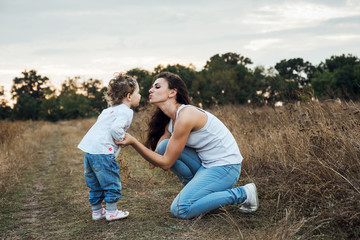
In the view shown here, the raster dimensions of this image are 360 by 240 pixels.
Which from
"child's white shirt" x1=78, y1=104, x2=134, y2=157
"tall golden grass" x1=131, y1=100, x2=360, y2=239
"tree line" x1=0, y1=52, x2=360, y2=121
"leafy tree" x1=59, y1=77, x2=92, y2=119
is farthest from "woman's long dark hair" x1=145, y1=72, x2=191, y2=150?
"leafy tree" x1=59, y1=77, x2=92, y2=119

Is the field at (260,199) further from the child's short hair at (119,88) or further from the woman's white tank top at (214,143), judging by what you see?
the child's short hair at (119,88)

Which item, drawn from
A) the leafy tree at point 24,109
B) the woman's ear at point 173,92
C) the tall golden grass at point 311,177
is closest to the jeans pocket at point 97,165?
the woman's ear at point 173,92

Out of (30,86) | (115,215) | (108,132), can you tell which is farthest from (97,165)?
(30,86)

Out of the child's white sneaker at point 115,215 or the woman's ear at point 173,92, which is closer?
the child's white sneaker at point 115,215

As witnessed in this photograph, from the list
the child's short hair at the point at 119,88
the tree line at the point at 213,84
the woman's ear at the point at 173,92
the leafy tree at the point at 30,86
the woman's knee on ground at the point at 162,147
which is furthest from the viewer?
the leafy tree at the point at 30,86

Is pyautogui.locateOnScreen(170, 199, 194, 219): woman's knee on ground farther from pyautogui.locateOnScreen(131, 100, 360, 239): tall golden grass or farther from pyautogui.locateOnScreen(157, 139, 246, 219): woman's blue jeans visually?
pyautogui.locateOnScreen(131, 100, 360, 239): tall golden grass

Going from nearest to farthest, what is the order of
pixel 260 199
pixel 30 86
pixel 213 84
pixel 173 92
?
pixel 173 92 → pixel 260 199 → pixel 213 84 → pixel 30 86

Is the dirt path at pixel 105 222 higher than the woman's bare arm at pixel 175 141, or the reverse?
the woman's bare arm at pixel 175 141

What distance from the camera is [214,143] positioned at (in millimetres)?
3096

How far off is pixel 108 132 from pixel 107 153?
19 cm

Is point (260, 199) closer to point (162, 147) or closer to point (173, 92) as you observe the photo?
point (162, 147)

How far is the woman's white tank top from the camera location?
10.1 feet

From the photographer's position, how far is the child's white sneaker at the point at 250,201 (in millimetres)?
2906

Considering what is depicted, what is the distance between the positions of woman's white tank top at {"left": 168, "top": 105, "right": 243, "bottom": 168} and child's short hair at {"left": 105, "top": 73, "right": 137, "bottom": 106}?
0.54 meters
